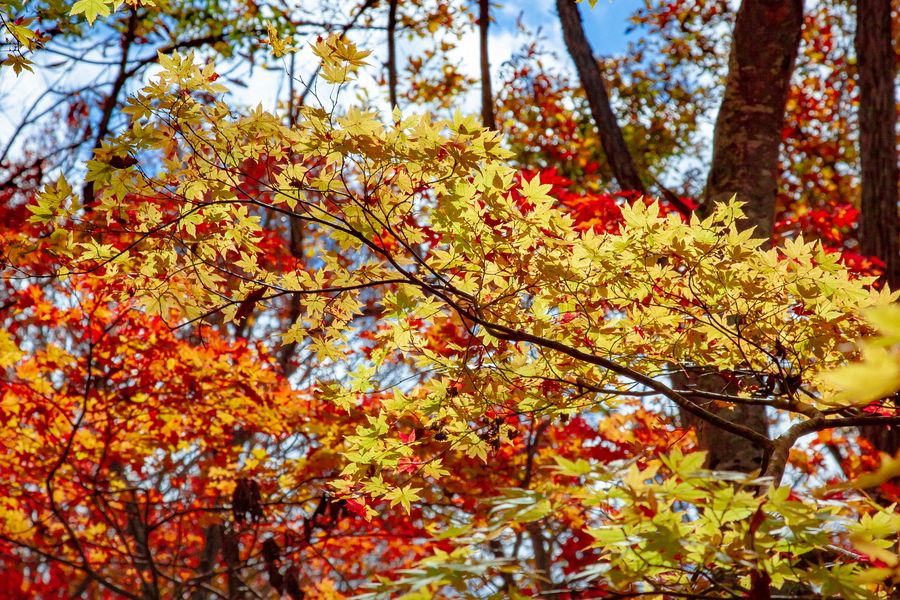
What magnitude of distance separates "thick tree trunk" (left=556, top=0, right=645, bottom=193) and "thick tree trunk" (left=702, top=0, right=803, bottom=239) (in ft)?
2.15

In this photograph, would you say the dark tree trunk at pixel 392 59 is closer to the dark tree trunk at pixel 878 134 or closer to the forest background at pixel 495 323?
the forest background at pixel 495 323

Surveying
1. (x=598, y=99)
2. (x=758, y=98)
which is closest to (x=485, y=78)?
(x=598, y=99)

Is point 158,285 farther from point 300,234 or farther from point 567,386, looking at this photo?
point 300,234

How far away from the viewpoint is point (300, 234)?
8492 millimetres

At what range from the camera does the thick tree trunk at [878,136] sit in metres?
5.81

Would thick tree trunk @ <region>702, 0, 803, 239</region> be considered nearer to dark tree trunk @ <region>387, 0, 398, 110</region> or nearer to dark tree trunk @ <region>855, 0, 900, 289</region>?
dark tree trunk @ <region>855, 0, 900, 289</region>

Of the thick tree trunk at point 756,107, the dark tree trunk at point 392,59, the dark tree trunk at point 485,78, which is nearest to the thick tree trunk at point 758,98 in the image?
the thick tree trunk at point 756,107

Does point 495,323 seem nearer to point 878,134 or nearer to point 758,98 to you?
point 758,98

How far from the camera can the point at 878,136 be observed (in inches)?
238

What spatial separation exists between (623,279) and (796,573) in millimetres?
1127

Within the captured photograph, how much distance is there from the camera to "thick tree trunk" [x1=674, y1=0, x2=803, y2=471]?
4520 millimetres

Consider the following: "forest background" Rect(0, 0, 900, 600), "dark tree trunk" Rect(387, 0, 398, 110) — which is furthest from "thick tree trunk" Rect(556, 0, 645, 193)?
"dark tree trunk" Rect(387, 0, 398, 110)

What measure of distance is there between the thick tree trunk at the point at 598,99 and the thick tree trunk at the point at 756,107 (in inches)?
25.9

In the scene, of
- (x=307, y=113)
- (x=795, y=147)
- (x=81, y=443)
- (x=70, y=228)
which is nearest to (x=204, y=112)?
(x=307, y=113)
